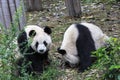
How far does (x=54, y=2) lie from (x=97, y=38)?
410cm

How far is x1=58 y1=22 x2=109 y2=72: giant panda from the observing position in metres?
6.07

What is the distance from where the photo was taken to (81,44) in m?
6.14

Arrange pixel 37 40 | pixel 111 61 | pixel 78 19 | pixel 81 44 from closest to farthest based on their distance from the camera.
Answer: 1. pixel 111 61
2. pixel 37 40
3. pixel 81 44
4. pixel 78 19

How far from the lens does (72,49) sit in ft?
20.5

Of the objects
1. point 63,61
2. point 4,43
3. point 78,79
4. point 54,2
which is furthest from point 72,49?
point 54,2

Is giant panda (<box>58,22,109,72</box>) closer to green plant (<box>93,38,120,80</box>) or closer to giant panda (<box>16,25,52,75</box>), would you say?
giant panda (<box>16,25,52,75</box>)

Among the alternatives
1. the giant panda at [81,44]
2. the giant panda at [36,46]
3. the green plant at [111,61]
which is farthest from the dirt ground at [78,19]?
the green plant at [111,61]

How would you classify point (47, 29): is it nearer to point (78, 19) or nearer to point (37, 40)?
point (37, 40)

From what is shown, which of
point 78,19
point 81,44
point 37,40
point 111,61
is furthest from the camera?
point 78,19

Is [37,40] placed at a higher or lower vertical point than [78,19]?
higher

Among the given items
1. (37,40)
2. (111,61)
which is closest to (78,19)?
(37,40)

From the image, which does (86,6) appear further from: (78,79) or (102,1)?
(78,79)

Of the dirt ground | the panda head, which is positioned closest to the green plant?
the panda head

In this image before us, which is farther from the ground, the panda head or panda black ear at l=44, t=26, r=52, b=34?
panda black ear at l=44, t=26, r=52, b=34
